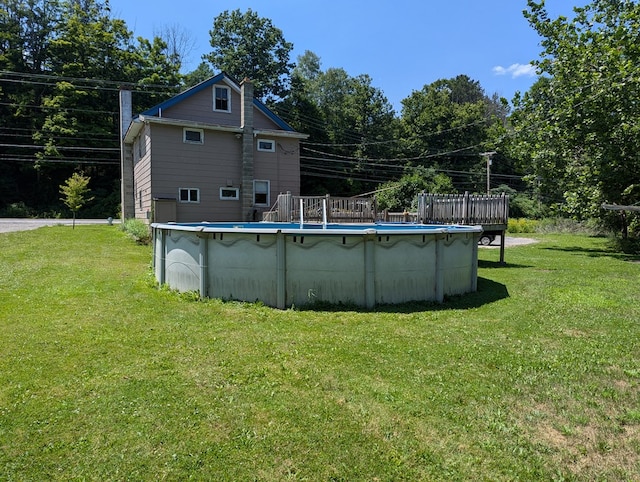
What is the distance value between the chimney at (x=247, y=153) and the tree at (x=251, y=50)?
30.6 m

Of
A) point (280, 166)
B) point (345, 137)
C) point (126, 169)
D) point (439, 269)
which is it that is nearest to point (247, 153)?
point (280, 166)

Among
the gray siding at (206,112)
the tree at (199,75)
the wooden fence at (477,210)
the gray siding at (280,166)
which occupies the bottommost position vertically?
the wooden fence at (477,210)

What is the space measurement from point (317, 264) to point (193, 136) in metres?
14.1

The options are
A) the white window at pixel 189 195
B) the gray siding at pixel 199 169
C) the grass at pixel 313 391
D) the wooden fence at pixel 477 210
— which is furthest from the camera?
the white window at pixel 189 195

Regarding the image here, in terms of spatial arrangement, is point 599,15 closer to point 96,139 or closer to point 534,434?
point 534,434

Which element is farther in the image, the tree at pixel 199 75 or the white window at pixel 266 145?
the tree at pixel 199 75

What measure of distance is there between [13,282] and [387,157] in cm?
4608

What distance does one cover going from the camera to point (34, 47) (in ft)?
135

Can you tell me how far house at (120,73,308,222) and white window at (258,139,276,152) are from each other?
5cm

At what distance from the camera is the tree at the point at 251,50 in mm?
47750

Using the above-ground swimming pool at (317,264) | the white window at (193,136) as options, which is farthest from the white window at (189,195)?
the above-ground swimming pool at (317,264)

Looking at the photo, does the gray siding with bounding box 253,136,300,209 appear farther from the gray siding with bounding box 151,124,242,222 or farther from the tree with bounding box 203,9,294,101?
the tree with bounding box 203,9,294,101

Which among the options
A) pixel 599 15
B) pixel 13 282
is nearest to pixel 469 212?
pixel 13 282

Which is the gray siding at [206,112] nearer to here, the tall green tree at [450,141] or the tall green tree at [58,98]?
the tall green tree at [58,98]
